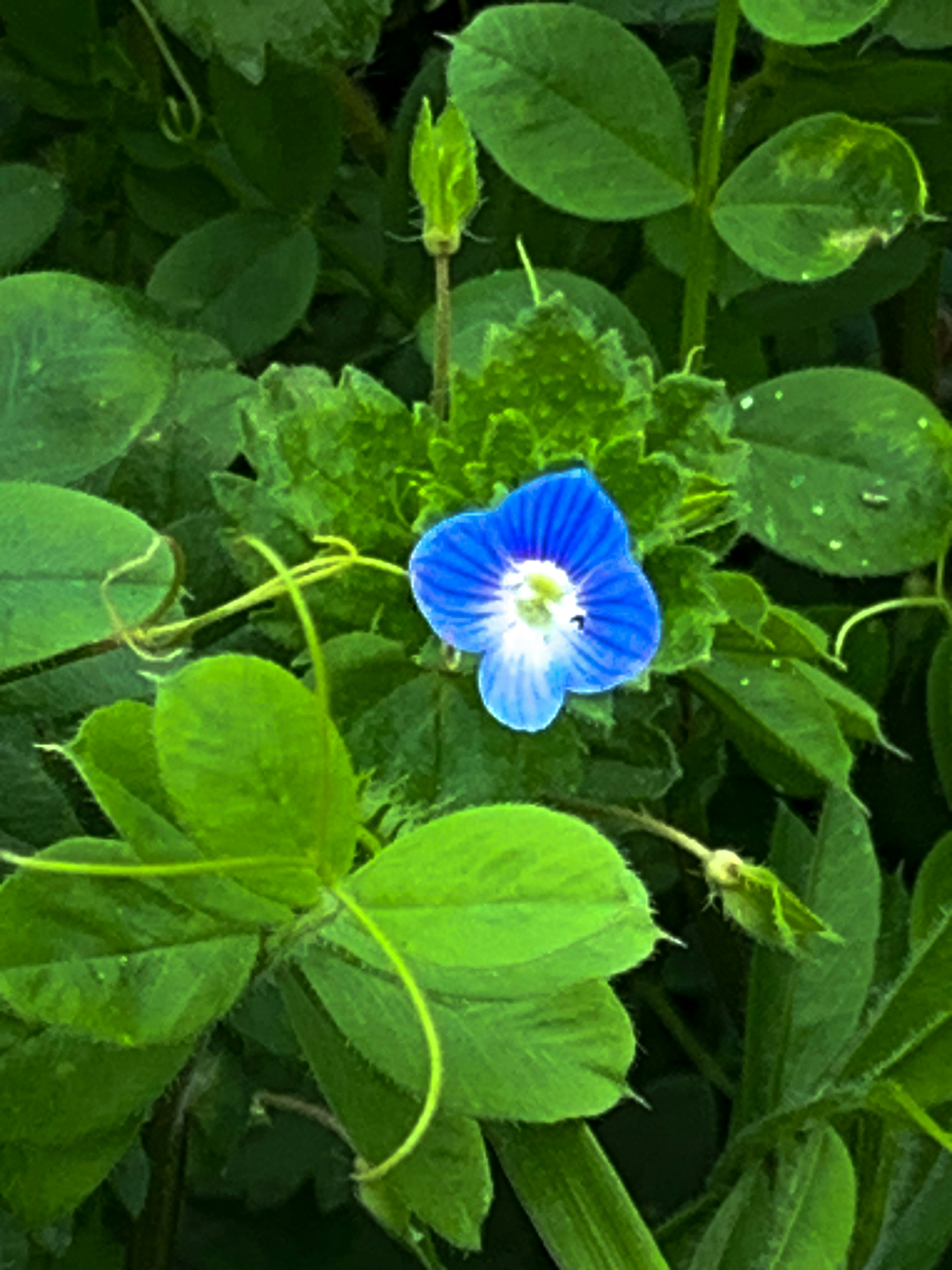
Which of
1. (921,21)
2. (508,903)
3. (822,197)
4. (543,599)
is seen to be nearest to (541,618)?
(543,599)

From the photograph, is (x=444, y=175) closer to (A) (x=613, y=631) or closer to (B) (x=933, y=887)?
(A) (x=613, y=631)

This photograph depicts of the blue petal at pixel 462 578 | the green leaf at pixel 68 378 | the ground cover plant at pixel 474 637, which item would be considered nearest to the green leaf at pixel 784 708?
the ground cover plant at pixel 474 637

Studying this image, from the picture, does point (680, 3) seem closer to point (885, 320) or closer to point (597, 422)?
point (885, 320)

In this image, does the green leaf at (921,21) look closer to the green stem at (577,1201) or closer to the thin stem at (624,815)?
the thin stem at (624,815)

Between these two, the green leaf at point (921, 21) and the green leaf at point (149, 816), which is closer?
the green leaf at point (149, 816)

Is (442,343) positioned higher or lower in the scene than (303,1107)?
higher

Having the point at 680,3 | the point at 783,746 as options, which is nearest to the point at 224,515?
the point at 783,746
